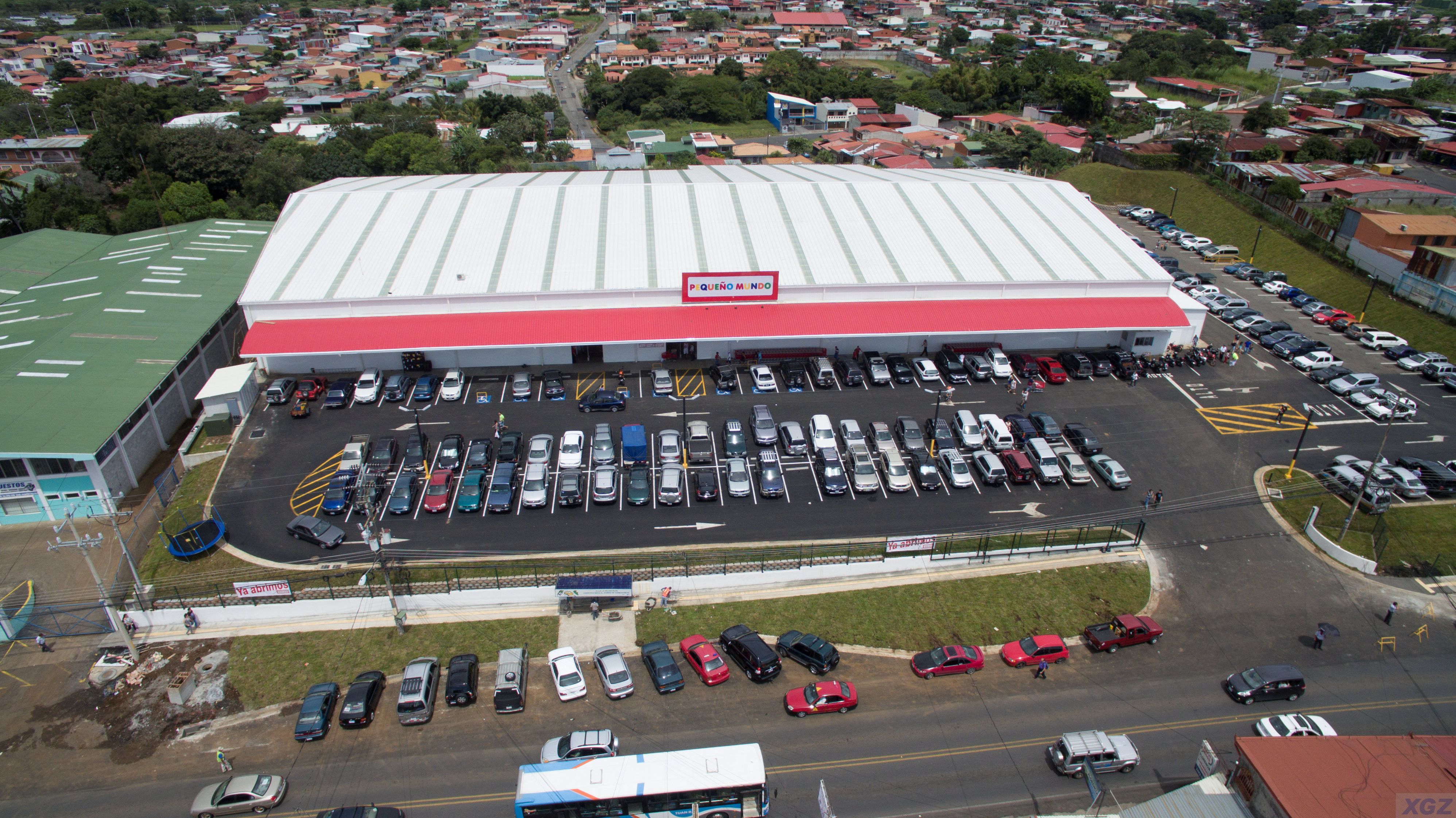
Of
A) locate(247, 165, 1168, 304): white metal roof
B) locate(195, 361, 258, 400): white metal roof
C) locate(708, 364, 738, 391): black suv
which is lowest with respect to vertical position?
locate(708, 364, 738, 391): black suv

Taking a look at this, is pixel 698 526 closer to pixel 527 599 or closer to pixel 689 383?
pixel 527 599

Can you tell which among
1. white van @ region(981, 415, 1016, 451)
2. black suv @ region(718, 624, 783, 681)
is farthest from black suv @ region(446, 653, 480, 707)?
white van @ region(981, 415, 1016, 451)

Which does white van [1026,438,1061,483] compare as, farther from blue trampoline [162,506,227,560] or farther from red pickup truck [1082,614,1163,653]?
blue trampoline [162,506,227,560]

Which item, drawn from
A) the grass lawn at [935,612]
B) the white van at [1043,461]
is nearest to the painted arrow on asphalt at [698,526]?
the grass lawn at [935,612]

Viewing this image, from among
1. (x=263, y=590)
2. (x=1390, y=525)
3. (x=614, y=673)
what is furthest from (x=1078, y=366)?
(x=263, y=590)

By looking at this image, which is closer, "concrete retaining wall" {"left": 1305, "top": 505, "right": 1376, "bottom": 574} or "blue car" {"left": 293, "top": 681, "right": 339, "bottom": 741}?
"blue car" {"left": 293, "top": 681, "right": 339, "bottom": 741}

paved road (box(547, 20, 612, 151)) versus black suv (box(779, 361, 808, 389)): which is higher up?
black suv (box(779, 361, 808, 389))
